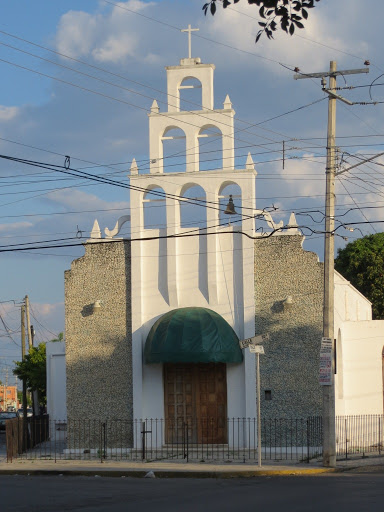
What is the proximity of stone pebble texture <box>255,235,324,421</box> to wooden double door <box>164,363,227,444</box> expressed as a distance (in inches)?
56.1

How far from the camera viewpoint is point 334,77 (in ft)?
78.9

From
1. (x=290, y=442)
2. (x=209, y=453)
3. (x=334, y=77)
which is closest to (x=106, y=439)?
(x=209, y=453)

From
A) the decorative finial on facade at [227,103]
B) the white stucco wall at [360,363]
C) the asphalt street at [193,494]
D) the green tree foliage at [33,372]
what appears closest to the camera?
the asphalt street at [193,494]

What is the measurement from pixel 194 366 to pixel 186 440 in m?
2.32

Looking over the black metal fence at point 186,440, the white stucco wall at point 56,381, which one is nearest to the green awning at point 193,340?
the black metal fence at point 186,440

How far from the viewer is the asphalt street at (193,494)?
15336mm

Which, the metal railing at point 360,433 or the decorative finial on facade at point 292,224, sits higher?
the decorative finial on facade at point 292,224

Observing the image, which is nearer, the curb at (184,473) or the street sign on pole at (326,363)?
the curb at (184,473)

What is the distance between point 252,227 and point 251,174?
1.60 m

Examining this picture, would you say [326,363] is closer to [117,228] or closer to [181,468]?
[181,468]

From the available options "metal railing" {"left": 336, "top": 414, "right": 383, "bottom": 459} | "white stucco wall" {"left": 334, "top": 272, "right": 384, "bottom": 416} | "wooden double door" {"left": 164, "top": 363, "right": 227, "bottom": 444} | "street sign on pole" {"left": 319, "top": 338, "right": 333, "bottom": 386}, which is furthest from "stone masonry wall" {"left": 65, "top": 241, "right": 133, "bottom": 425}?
"white stucco wall" {"left": 334, "top": 272, "right": 384, "bottom": 416}

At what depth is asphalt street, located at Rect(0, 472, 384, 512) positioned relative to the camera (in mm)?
15336

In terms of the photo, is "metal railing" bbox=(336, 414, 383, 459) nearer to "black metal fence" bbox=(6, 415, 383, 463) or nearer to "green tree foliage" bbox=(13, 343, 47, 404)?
"black metal fence" bbox=(6, 415, 383, 463)

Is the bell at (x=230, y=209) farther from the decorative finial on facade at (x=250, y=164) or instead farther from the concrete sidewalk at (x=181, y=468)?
the concrete sidewalk at (x=181, y=468)
